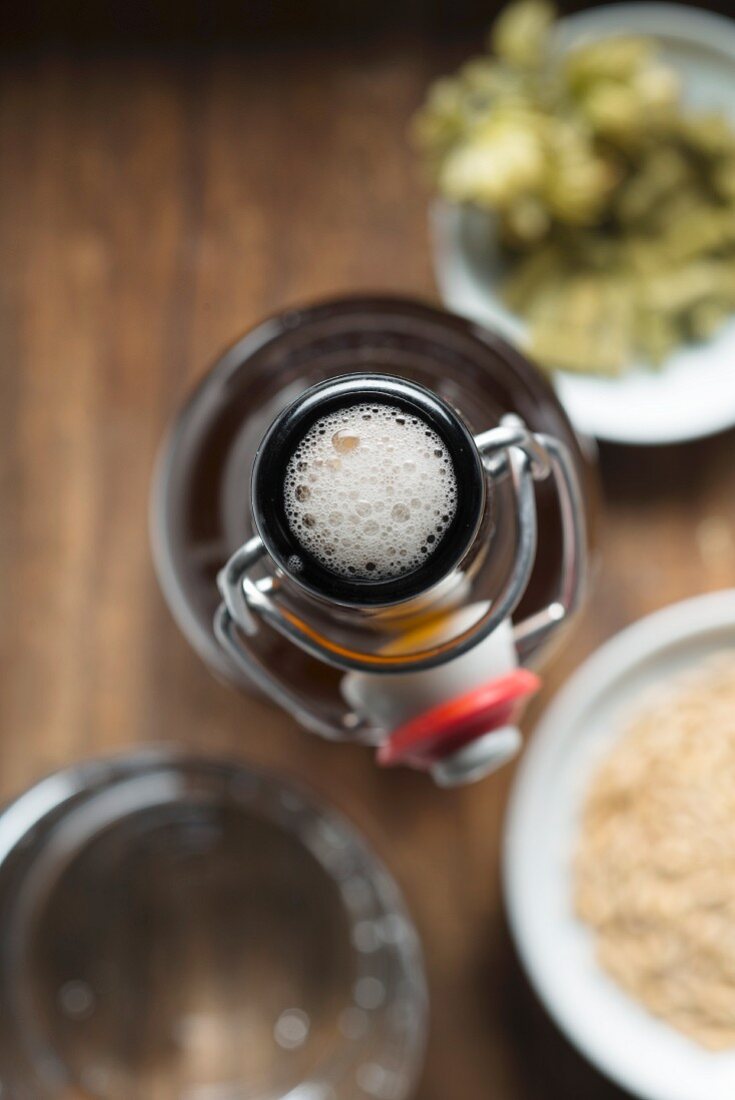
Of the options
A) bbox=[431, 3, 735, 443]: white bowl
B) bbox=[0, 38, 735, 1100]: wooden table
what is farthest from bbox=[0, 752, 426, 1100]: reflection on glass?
bbox=[431, 3, 735, 443]: white bowl

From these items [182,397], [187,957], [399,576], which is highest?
[399,576]

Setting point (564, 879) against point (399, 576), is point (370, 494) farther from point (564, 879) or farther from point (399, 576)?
point (564, 879)

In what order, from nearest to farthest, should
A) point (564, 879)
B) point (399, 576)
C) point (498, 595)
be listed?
point (399, 576), point (498, 595), point (564, 879)

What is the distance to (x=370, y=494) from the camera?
0.51 meters

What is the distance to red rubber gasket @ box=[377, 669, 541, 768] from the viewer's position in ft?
1.98

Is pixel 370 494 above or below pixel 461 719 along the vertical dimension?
above

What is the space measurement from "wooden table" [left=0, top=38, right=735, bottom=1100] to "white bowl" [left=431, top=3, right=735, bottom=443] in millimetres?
55

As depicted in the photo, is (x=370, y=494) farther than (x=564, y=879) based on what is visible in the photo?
No

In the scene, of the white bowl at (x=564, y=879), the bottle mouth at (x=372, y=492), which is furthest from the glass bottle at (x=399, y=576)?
the white bowl at (x=564, y=879)

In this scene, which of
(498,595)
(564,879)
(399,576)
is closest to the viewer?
(399,576)

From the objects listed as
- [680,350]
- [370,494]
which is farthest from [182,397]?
[370,494]

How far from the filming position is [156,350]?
3.34 feet

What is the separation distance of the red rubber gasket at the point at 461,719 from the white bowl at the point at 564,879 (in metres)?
0.28

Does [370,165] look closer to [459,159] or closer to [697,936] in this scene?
[459,159]
